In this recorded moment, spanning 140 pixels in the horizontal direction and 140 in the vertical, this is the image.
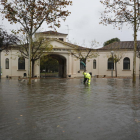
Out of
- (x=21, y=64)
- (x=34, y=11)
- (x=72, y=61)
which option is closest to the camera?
(x=34, y=11)

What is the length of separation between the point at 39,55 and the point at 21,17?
15.8 m

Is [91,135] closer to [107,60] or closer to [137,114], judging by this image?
[137,114]

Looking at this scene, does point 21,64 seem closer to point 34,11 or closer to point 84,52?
point 84,52

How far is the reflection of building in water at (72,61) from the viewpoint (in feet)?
130

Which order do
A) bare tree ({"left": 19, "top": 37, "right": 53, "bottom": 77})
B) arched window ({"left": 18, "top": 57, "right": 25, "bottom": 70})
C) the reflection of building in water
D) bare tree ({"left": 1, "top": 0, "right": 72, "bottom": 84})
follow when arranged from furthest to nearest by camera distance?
arched window ({"left": 18, "top": 57, "right": 25, "bottom": 70})
the reflection of building in water
bare tree ({"left": 19, "top": 37, "right": 53, "bottom": 77})
bare tree ({"left": 1, "top": 0, "right": 72, "bottom": 84})

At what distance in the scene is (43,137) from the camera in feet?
15.1

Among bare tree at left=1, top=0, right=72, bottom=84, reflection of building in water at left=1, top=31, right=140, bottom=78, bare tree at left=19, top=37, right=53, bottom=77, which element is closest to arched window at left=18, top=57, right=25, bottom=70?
reflection of building in water at left=1, top=31, right=140, bottom=78

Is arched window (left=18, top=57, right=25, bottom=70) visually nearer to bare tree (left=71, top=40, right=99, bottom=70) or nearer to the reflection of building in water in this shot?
the reflection of building in water

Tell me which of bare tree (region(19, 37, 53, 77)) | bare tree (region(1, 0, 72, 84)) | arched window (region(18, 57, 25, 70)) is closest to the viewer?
bare tree (region(1, 0, 72, 84))

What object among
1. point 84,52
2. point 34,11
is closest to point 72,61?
point 84,52

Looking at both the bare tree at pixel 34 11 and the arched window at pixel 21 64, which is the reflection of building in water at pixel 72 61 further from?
the bare tree at pixel 34 11

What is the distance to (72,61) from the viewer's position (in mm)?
41375

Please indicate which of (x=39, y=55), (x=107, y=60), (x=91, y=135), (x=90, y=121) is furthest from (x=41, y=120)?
(x=107, y=60)

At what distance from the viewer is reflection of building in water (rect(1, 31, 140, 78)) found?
130ft
